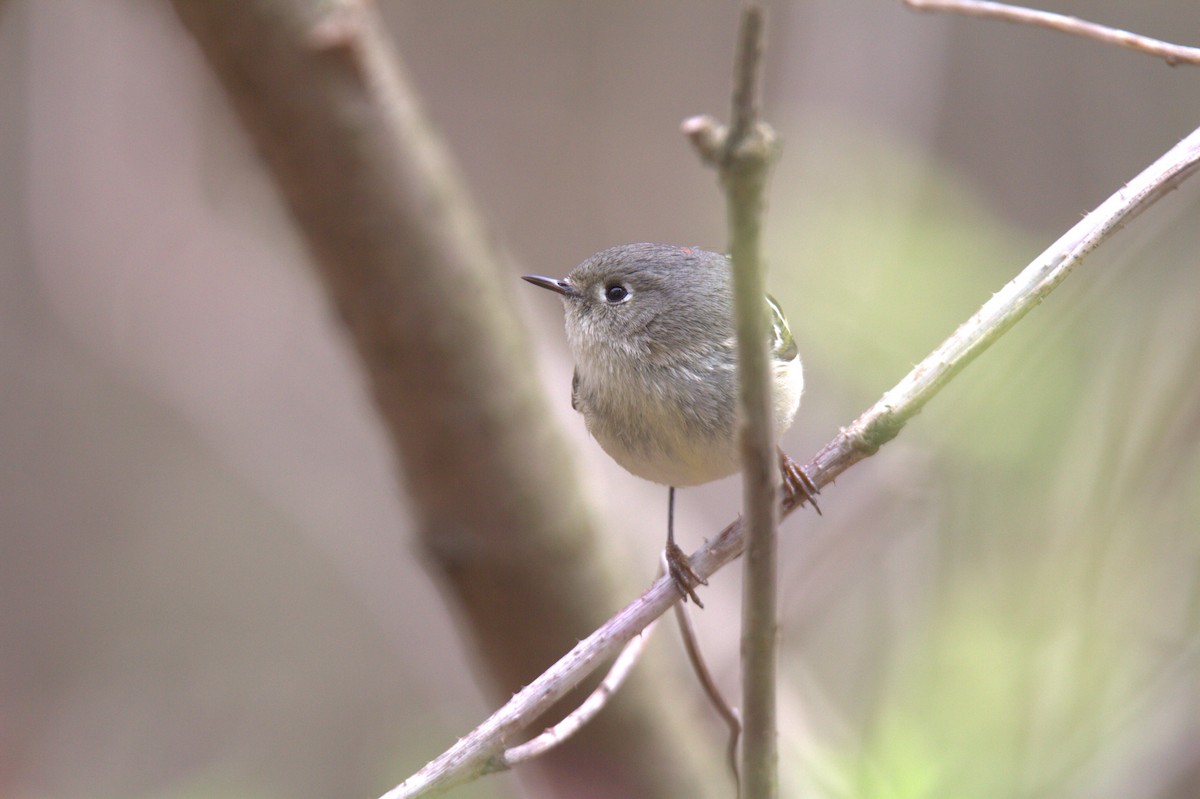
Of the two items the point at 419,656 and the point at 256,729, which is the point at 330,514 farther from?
the point at 256,729

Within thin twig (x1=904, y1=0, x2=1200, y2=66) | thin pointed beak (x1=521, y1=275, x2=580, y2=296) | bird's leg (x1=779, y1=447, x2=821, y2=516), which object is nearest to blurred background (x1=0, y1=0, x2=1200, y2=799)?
thin pointed beak (x1=521, y1=275, x2=580, y2=296)

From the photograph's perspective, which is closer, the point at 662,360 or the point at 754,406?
the point at 754,406

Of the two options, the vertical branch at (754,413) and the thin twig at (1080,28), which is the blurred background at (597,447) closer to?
the thin twig at (1080,28)

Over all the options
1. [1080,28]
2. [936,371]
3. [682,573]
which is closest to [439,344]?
[682,573]

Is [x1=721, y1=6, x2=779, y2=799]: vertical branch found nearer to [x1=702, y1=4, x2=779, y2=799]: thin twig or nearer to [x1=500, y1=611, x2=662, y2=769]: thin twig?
[x1=702, y1=4, x2=779, y2=799]: thin twig

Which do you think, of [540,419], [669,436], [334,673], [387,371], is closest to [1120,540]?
[669,436]

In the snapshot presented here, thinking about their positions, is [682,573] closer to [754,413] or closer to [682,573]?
[682,573]
